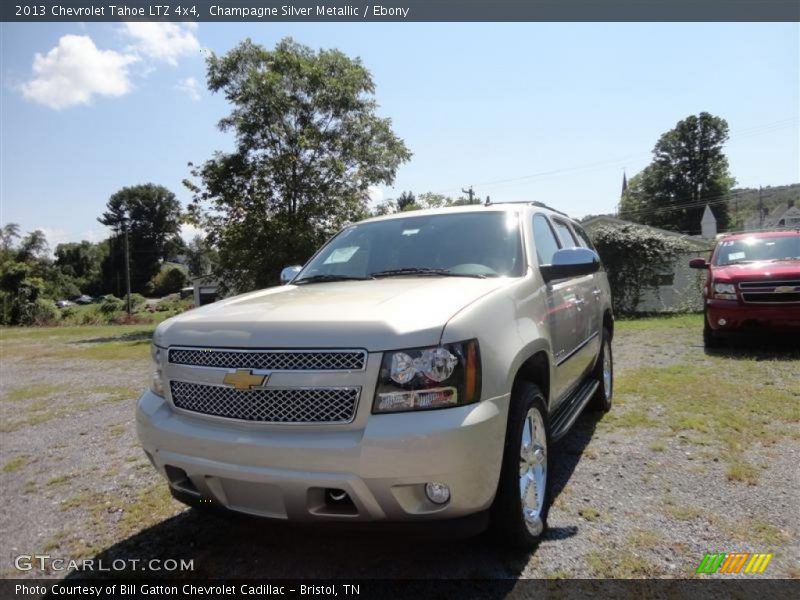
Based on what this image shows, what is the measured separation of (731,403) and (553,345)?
321cm

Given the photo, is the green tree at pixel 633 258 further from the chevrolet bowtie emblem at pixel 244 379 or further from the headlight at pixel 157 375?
the chevrolet bowtie emblem at pixel 244 379

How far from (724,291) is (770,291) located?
0.56m

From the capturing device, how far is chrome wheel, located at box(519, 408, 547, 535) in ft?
8.67

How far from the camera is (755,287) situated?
24.4 feet

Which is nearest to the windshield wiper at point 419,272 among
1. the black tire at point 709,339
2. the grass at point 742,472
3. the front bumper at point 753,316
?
the grass at point 742,472

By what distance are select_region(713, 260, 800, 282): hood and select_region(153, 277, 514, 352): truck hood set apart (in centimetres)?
629

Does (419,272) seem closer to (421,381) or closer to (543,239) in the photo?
(543,239)

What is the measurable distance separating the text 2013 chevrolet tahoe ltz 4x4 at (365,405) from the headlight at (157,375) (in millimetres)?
14

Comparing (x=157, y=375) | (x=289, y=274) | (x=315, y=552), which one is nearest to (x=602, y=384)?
(x=289, y=274)

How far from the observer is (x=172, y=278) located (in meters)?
81.6

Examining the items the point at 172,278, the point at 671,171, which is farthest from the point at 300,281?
the point at 172,278

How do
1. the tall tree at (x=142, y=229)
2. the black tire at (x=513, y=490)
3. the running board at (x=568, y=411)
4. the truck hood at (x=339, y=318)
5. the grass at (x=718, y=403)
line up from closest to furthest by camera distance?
the truck hood at (x=339, y=318), the black tire at (x=513, y=490), the running board at (x=568, y=411), the grass at (x=718, y=403), the tall tree at (x=142, y=229)

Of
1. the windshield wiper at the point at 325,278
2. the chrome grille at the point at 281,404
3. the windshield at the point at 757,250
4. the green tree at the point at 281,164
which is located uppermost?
the green tree at the point at 281,164

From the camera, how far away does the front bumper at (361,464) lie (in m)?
2.08
